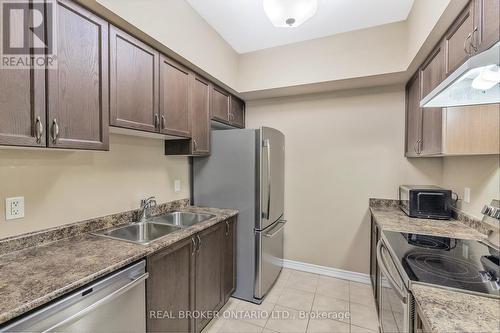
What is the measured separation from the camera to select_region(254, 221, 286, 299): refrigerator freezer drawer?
2.26 m

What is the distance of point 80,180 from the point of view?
1.57 m

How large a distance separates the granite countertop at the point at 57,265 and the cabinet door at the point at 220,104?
1450 millimetres

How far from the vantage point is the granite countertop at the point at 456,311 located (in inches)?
28.8

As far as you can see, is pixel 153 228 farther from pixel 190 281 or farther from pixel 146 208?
pixel 190 281

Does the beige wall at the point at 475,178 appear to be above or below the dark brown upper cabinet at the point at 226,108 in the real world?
below

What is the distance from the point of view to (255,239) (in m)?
2.27

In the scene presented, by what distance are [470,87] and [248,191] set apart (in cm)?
171

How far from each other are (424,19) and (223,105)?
6.31ft

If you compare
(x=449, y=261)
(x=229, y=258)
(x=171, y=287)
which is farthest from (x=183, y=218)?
(x=449, y=261)

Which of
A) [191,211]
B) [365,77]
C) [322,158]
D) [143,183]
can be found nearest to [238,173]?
[191,211]

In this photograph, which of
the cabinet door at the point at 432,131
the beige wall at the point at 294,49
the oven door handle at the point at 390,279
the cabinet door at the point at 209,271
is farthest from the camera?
the cabinet door at the point at 209,271

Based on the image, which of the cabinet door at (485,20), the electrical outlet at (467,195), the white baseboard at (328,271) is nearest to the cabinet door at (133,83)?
the cabinet door at (485,20)

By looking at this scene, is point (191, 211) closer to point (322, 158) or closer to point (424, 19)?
point (322, 158)

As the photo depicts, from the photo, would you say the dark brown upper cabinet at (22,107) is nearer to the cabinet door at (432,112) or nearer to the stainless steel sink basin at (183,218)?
the stainless steel sink basin at (183,218)
